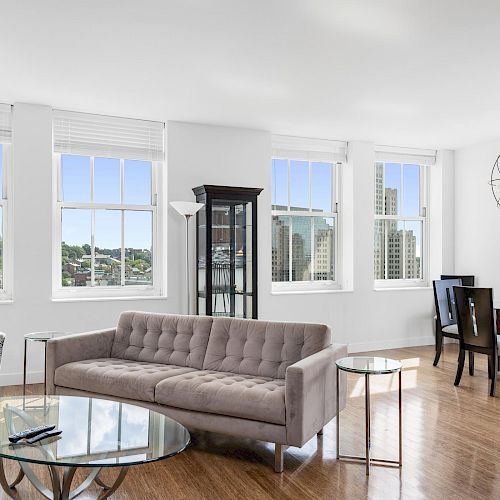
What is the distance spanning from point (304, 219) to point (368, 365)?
149 inches

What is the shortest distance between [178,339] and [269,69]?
7.29 feet

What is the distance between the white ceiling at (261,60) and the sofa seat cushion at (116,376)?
227cm

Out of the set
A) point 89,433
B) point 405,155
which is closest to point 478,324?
point 405,155

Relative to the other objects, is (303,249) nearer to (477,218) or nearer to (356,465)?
(477,218)

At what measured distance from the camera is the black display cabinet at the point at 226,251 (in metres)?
5.77

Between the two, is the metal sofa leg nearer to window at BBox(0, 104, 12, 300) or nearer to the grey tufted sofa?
the grey tufted sofa

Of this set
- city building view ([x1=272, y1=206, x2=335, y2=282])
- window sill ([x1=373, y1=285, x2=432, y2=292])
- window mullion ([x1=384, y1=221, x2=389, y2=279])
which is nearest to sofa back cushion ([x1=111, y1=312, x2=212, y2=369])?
city building view ([x1=272, y1=206, x2=335, y2=282])

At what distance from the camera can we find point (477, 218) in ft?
23.7

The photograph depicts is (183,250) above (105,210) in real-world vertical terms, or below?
below

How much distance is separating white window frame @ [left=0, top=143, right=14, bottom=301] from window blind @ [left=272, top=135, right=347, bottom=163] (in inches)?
117

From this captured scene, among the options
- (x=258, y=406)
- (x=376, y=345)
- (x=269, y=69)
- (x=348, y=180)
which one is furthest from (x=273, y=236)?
(x=258, y=406)

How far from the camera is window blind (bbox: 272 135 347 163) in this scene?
6.72 metres

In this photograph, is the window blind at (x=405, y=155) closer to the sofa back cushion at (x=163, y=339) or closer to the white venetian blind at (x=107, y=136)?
the white venetian blind at (x=107, y=136)

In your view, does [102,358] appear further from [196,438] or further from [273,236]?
[273,236]
